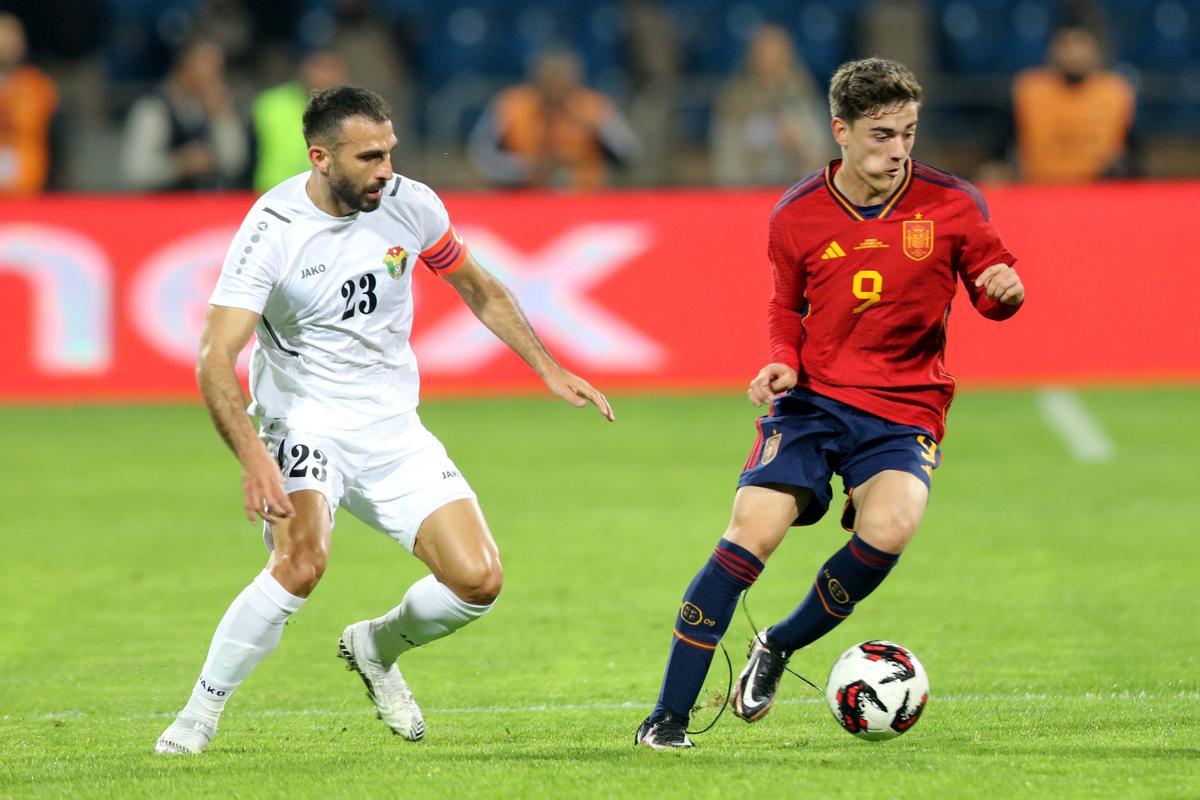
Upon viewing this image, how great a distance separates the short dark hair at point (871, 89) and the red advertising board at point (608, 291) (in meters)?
8.41

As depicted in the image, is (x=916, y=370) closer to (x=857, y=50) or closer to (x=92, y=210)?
(x=92, y=210)

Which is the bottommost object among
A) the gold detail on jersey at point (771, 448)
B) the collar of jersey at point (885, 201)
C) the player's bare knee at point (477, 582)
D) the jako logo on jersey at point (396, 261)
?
the player's bare knee at point (477, 582)

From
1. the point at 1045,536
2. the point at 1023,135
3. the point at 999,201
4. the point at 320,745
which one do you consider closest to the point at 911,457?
the point at 320,745

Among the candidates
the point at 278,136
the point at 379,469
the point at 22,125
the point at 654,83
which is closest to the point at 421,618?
the point at 379,469

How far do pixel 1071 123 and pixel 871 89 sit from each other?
10280 mm

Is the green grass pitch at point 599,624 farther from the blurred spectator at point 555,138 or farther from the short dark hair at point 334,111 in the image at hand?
the blurred spectator at point 555,138

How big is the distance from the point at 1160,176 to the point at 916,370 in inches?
472

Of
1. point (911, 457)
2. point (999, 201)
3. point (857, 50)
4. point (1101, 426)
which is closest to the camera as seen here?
point (911, 457)

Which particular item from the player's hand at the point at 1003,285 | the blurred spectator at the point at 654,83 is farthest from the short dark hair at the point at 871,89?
the blurred spectator at the point at 654,83

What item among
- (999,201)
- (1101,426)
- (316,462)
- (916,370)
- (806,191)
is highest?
(806,191)

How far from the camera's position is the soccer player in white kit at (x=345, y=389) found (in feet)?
19.1

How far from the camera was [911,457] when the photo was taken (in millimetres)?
5922

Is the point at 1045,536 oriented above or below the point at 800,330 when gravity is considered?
below

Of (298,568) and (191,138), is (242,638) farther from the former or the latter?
(191,138)
